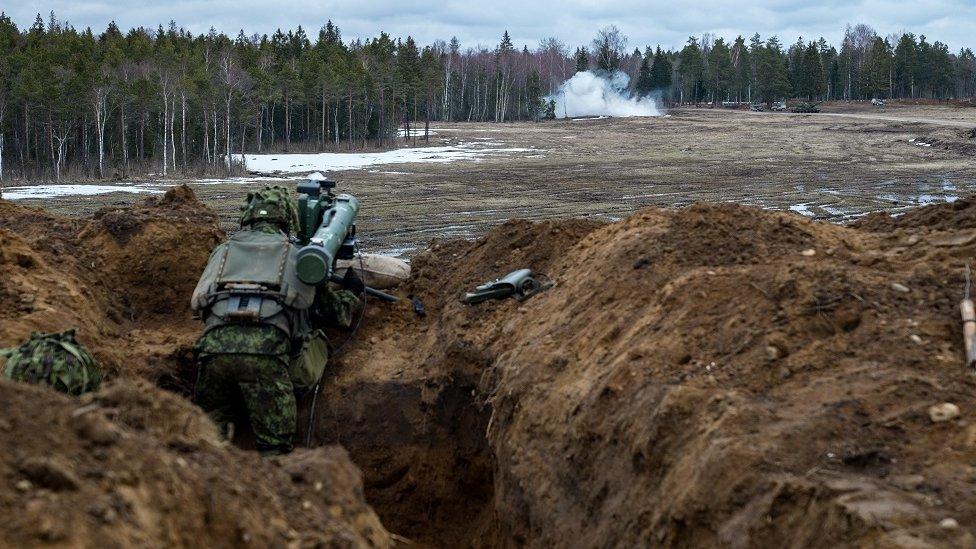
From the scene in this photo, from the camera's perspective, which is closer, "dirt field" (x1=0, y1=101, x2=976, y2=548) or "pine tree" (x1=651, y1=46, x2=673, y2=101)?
"dirt field" (x1=0, y1=101, x2=976, y2=548)

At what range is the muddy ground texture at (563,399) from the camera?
11.5ft

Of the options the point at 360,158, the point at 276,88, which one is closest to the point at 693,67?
the point at 276,88

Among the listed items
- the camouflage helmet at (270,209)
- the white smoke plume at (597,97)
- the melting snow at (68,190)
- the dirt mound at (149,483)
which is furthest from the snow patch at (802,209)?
the white smoke plume at (597,97)

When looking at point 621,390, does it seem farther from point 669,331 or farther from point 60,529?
point 60,529

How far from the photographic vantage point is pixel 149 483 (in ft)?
10.7

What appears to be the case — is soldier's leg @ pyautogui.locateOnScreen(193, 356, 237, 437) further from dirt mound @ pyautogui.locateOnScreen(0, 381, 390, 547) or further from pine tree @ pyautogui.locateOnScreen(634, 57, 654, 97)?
pine tree @ pyautogui.locateOnScreen(634, 57, 654, 97)

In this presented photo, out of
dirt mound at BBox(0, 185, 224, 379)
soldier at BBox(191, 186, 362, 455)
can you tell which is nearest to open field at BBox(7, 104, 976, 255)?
dirt mound at BBox(0, 185, 224, 379)

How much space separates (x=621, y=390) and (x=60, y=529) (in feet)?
12.6

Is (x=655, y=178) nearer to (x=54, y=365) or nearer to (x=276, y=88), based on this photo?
(x=54, y=365)

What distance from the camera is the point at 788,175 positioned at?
1324 inches

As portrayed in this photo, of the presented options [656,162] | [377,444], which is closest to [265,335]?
[377,444]

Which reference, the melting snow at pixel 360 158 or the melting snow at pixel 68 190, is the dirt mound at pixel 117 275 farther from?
the melting snow at pixel 360 158

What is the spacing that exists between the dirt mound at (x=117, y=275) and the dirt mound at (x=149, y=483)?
4620 millimetres

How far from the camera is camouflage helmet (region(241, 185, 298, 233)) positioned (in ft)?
27.6
